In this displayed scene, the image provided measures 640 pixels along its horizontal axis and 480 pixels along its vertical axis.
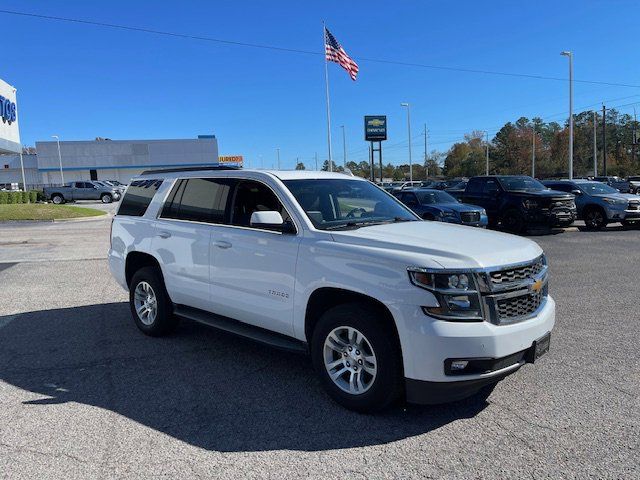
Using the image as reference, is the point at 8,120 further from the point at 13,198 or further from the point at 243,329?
the point at 243,329

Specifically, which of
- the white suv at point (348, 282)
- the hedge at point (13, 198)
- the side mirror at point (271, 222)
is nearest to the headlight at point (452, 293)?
the white suv at point (348, 282)

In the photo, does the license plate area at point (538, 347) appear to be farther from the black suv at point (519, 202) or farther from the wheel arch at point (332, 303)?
the black suv at point (519, 202)

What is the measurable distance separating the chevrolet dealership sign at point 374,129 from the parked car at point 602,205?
162ft

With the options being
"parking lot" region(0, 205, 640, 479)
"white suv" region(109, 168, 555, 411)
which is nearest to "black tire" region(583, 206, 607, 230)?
"parking lot" region(0, 205, 640, 479)

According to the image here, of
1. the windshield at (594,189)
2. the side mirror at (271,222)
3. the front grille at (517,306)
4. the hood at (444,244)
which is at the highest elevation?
the side mirror at (271,222)

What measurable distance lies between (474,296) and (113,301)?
5931mm

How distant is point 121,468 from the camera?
3.15 metres

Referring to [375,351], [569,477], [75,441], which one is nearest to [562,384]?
[569,477]

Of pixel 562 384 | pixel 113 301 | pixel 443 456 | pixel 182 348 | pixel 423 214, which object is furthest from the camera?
pixel 423 214

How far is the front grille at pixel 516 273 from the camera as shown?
355cm

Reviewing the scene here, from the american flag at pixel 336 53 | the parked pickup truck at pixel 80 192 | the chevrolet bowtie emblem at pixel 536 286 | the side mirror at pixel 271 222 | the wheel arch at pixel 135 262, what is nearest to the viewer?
the chevrolet bowtie emblem at pixel 536 286

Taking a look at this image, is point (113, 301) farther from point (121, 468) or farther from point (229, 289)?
point (121, 468)

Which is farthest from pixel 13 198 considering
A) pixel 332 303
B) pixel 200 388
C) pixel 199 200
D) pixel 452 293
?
pixel 452 293

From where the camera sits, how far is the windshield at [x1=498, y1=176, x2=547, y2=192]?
17.5m
